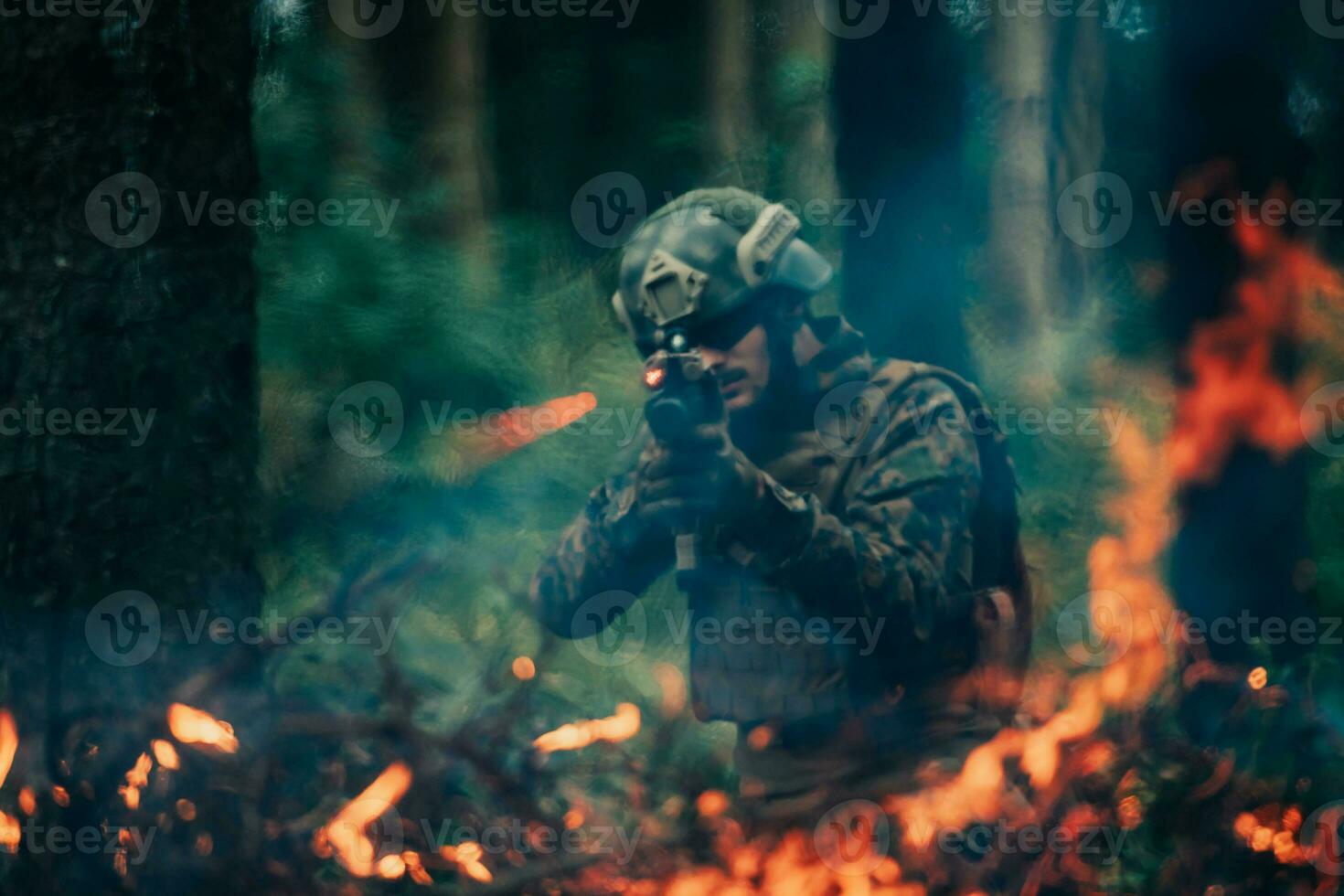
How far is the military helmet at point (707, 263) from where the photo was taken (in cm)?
280

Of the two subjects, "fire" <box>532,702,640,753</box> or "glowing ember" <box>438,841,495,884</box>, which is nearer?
"glowing ember" <box>438,841,495,884</box>

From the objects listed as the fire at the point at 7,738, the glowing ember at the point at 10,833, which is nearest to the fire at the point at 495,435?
the fire at the point at 7,738

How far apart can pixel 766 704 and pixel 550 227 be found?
5.40 ft

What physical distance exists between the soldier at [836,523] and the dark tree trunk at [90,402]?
1.02 m

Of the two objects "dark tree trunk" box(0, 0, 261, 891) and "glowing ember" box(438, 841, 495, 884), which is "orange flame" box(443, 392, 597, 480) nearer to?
"dark tree trunk" box(0, 0, 261, 891)

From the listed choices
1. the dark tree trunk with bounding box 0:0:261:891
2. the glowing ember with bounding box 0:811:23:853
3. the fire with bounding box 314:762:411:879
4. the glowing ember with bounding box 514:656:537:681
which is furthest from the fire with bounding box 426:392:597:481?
the glowing ember with bounding box 0:811:23:853

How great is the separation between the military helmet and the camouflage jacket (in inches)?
7.2

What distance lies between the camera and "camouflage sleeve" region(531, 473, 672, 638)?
2.88 metres

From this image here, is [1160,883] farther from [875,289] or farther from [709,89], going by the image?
[709,89]

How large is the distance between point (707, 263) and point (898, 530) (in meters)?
0.66

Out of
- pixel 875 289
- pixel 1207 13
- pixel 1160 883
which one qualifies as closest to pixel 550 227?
pixel 875 289

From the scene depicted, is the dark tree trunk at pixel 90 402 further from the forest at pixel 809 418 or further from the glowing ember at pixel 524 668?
the glowing ember at pixel 524 668

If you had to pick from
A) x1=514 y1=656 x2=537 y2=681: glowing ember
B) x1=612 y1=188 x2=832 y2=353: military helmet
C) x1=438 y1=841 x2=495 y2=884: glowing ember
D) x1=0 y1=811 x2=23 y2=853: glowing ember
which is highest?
x1=612 y1=188 x2=832 y2=353: military helmet

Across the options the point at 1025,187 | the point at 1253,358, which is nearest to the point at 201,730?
the point at 1025,187
